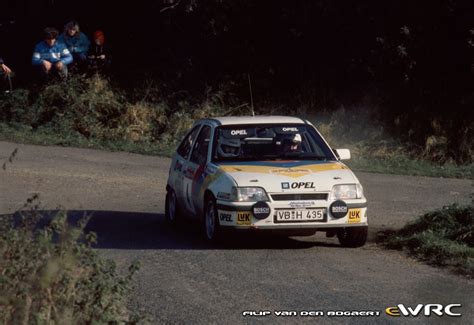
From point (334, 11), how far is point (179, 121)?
13.4 ft

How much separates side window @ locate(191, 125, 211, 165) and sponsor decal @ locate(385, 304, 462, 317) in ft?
16.6

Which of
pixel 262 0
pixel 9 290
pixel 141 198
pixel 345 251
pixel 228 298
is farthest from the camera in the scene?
pixel 262 0

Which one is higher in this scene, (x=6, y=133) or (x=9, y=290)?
(x=9, y=290)

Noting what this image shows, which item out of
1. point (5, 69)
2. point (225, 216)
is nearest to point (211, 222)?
point (225, 216)

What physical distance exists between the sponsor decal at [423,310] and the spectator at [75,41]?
1774 centimetres

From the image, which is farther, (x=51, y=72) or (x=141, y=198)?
(x=51, y=72)

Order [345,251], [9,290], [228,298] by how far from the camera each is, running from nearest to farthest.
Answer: [9,290] < [228,298] < [345,251]

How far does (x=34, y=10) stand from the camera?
30.0m

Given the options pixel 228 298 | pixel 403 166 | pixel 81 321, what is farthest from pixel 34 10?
pixel 81 321

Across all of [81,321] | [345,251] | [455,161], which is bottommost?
[455,161]

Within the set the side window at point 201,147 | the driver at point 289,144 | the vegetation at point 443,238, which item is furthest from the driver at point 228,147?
the vegetation at point 443,238

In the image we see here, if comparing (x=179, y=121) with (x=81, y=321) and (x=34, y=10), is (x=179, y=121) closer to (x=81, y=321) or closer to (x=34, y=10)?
(x=34, y=10)

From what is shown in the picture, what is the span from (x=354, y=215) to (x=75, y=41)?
48.1 feet

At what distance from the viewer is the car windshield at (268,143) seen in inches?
589
